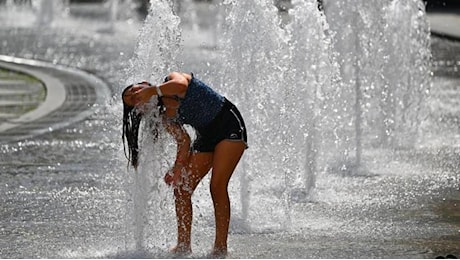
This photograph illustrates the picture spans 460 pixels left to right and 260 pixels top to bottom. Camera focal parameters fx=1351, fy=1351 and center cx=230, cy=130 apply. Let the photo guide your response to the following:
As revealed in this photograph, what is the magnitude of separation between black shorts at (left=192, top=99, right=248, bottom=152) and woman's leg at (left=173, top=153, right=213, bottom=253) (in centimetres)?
12

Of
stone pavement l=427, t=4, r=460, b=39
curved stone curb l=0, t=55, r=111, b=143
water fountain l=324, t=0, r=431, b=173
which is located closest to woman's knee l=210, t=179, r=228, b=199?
water fountain l=324, t=0, r=431, b=173

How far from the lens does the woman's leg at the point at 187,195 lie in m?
8.28

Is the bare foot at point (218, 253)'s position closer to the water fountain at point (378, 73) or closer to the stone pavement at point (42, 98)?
the water fountain at point (378, 73)

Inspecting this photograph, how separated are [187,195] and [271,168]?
8.86 feet

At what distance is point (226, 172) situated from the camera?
8172mm

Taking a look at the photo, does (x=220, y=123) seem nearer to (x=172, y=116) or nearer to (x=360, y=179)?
(x=172, y=116)

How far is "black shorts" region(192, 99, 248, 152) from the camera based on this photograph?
8.19 metres

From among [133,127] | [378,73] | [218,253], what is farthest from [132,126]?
[378,73]

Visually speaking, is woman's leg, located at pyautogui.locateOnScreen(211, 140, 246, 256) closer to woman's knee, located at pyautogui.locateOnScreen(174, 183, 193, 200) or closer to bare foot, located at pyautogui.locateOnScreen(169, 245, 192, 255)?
woman's knee, located at pyautogui.locateOnScreen(174, 183, 193, 200)

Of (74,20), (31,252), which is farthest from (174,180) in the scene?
(74,20)

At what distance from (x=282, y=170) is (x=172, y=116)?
2.71 metres

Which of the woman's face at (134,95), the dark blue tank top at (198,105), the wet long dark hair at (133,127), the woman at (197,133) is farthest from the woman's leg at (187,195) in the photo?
the woman's face at (134,95)

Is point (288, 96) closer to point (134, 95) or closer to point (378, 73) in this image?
point (134, 95)

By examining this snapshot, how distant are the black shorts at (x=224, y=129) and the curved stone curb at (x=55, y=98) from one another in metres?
6.34
